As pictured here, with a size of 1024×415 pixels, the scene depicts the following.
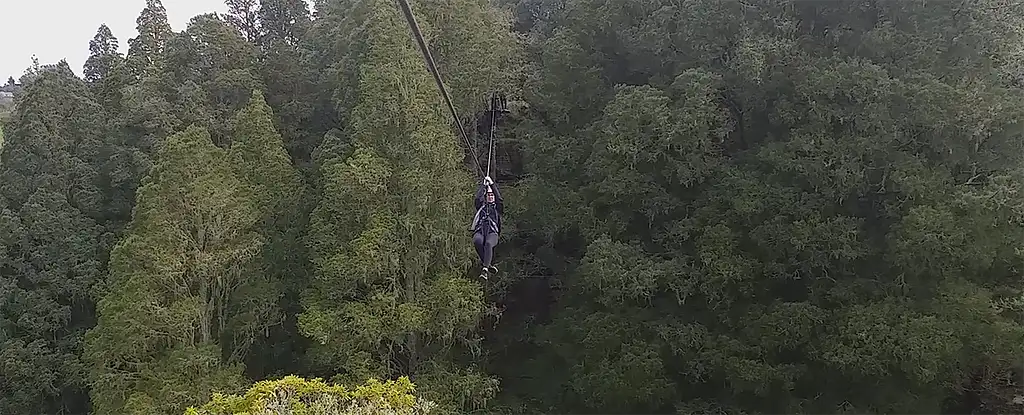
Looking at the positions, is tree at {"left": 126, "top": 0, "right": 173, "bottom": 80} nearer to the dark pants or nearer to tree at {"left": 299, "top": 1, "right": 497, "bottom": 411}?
tree at {"left": 299, "top": 1, "right": 497, "bottom": 411}

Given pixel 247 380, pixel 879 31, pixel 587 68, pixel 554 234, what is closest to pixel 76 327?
pixel 247 380

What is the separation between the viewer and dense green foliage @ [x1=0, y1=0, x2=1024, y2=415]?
851 cm

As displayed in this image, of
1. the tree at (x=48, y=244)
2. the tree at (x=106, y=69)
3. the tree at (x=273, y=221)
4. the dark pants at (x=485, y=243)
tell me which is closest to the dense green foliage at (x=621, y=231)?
the tree at (x=273, y=221)

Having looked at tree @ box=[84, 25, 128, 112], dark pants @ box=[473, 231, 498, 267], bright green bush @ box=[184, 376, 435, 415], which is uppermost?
tree @ box=[84, 25, 128, 112]

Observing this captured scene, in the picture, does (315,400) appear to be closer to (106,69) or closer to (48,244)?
(48,244)

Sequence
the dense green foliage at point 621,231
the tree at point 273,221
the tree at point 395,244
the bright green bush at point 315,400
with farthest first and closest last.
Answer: the tree at point 273,221 → the tree at point 395,244 → the dense green foliage at point 621,231 → the bright green bush at point 315,400

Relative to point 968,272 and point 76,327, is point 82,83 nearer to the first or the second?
point 76,327

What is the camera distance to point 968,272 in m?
8.59

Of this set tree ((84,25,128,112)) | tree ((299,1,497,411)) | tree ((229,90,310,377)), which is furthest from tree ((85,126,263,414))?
tree ((84,25,128,112))

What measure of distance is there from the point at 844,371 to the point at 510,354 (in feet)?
16.8

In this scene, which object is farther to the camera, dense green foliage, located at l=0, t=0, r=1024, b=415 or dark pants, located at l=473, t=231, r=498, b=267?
dense green foliage, located at l=0, t=0, r=1024, b=415

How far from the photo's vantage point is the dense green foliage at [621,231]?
8508 mm

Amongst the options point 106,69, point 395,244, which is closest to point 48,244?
point 106,69

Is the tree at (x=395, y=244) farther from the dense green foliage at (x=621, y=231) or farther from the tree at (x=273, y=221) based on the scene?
the tree at (x=273, y=221)
